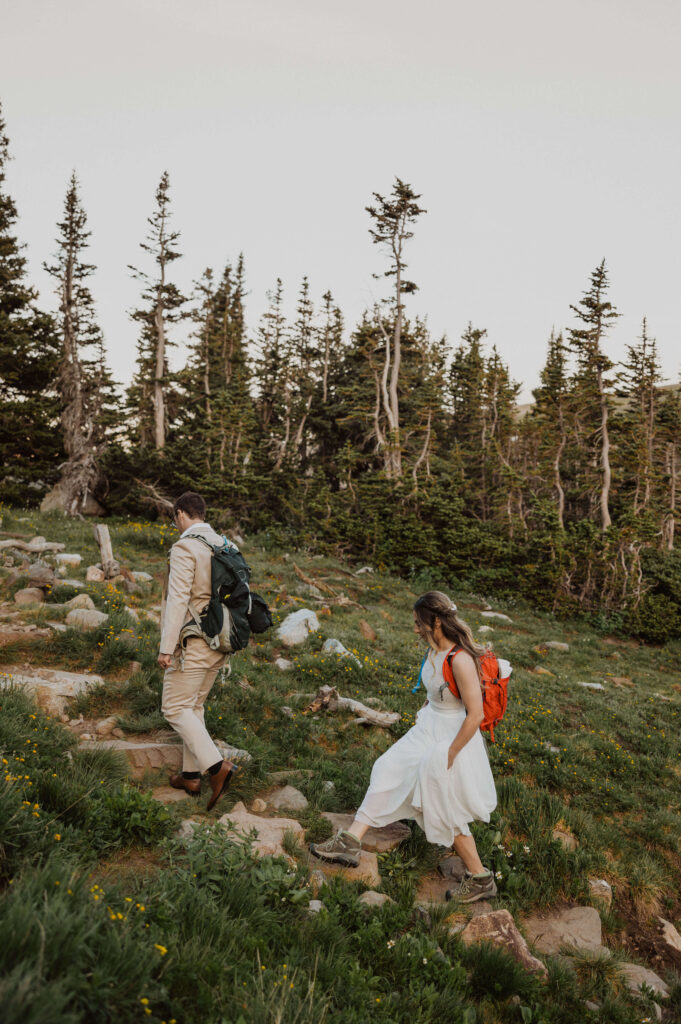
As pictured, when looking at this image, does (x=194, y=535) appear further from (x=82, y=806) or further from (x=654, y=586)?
(x=654, y=586)

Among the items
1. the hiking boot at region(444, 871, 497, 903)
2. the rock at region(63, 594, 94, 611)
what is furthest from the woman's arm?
the rock at region(63, 594, 94, 611)

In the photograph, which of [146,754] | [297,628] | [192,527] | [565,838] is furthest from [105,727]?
[565,838]

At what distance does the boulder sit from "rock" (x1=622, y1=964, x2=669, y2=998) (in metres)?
1.68

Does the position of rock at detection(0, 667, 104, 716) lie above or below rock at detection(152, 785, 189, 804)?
above

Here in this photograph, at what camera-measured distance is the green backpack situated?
13.9 feet

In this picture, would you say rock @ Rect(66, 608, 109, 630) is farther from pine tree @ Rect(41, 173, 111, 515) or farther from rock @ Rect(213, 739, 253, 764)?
pine tree @ Rect(41, 173, 111, 515)

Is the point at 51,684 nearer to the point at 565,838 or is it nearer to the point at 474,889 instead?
the point at 474,889

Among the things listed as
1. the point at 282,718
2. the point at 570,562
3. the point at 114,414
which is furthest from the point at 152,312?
the point at 282,718

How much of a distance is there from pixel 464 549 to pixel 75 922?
62.8ft

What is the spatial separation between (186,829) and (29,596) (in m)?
5.98

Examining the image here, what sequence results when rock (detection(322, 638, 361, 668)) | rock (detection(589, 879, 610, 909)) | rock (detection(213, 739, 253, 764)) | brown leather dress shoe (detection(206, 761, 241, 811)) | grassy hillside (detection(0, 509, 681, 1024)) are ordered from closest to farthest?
grassy hillside (detection(0, 509, 681, 1024)) < brown leather dress shoe (detection(206, 761, 241, 811)) < rock (detection(589, 879, 610, 909)) < rock (detection(213, 739, 253, 764)) < rock (detection(322, 638, 361, 668))

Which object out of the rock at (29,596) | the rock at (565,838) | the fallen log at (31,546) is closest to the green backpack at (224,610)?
the rock at (565,838)

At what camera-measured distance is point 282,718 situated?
244 inches

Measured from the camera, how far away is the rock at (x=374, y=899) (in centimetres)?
341
